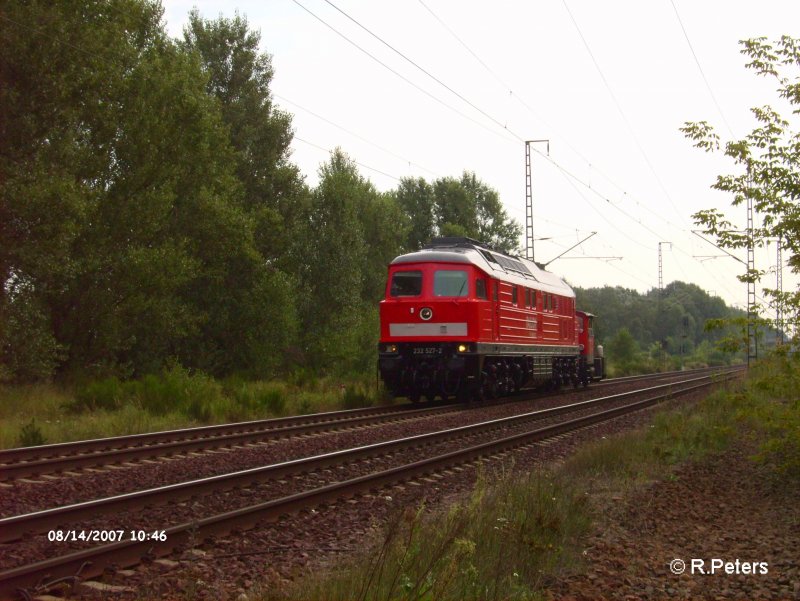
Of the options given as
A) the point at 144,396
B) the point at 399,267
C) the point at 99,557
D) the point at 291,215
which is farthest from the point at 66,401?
the point at 291,215

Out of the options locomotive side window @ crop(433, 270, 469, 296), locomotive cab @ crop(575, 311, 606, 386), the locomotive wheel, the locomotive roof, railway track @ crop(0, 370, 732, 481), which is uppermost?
the locomotive roof

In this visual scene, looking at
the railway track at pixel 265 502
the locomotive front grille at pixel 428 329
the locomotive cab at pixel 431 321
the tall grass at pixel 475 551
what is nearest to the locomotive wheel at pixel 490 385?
the locomotive cab at pixel 431 321

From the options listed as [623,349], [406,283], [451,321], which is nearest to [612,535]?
[451,321]

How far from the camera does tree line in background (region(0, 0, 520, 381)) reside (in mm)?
21781

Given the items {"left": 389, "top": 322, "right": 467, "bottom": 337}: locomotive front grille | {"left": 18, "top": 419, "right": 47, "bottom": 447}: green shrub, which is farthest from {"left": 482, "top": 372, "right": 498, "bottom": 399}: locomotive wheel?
{"left": 18, "top": 419, "right": 47, "bottom": 447}: green shrub

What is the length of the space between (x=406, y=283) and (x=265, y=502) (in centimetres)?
1317

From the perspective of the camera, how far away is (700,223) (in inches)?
446

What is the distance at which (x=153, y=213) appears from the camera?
1035 inches

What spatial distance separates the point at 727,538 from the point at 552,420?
10997 millimetres

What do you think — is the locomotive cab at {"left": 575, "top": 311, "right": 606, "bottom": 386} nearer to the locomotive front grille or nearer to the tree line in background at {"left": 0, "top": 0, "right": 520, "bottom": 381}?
the tree line in background at {"left": 0, "top": 0, "right": 520, "bottom": 381}

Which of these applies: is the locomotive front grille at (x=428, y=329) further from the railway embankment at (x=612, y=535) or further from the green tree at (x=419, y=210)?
the green tree at (x=419, y=210)

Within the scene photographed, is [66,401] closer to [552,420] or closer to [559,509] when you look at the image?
[552,420]

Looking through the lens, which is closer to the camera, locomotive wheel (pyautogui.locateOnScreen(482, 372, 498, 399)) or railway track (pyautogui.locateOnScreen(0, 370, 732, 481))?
railway track (pyautogui.locateOnScreen(0, 370, 732, 481))

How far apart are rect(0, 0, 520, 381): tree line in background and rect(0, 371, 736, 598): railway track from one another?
11.8m
